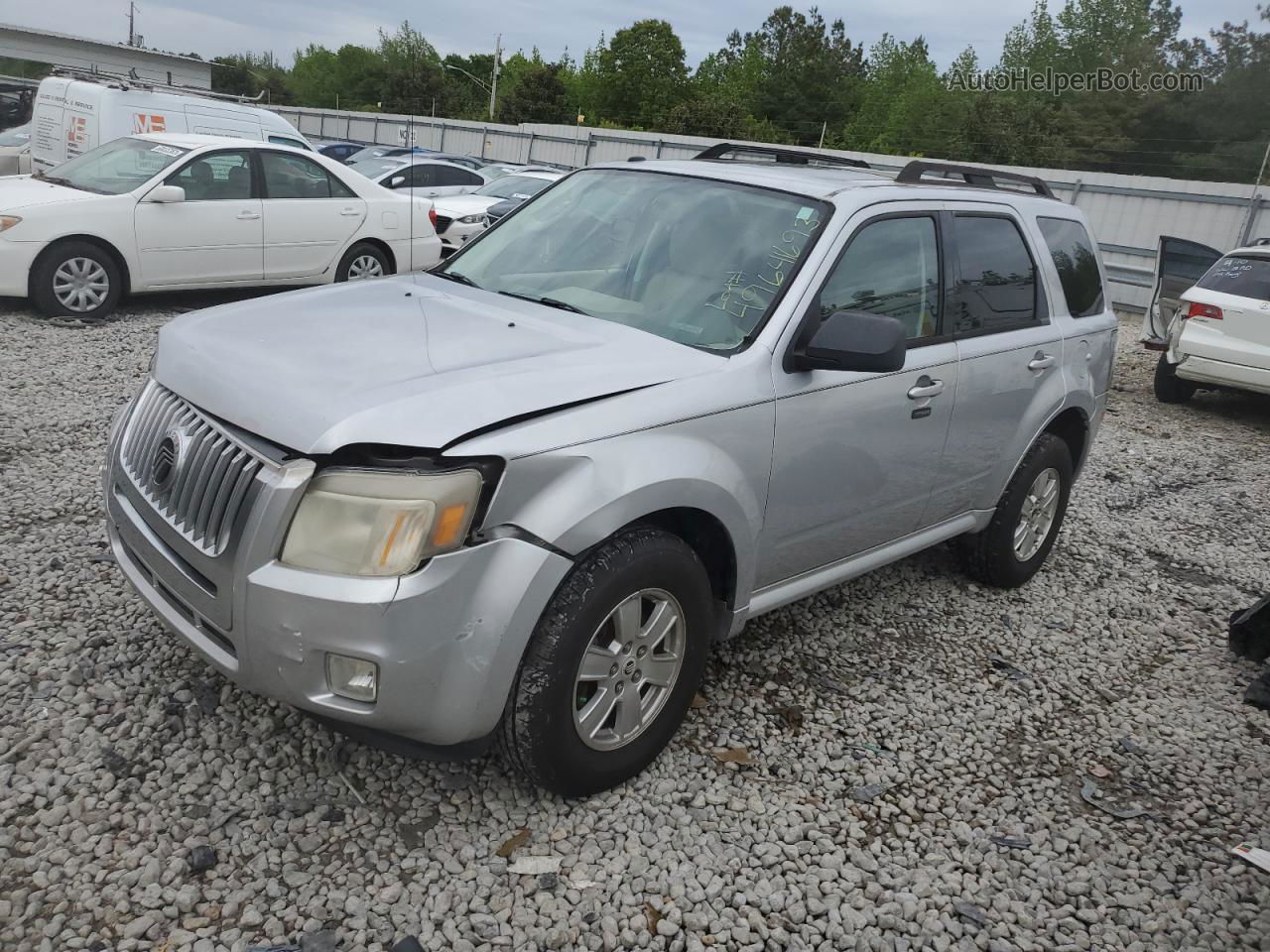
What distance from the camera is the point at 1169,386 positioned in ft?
34.7

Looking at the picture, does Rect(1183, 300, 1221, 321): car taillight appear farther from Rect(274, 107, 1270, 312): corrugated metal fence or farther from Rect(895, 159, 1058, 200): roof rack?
Rect(274, 107, 1270, 312): corrugated metal fence

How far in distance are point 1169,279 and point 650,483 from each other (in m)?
10.3

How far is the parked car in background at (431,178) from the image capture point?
16141 mm

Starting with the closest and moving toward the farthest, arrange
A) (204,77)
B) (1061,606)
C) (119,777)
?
(119,777)
(1061,606)
(204,77)

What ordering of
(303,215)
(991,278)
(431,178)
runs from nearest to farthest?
(991,278), (303,215), (431,178)

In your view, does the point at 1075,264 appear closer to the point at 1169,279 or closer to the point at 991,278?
the point at 991,278

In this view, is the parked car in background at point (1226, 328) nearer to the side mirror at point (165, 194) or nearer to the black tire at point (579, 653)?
the black tire at point (579, 653)

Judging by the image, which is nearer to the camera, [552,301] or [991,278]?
[552,301]

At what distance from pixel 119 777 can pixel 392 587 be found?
1.21 meters

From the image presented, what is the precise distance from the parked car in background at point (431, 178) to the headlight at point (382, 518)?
45.0 feet

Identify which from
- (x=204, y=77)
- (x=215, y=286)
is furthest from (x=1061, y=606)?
(x=204, y=77)

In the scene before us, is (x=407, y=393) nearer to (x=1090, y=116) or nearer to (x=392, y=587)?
(x=392, y=587)

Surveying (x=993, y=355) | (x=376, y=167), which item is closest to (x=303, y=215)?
(x=993, y=355)

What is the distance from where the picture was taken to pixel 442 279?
399 cm
